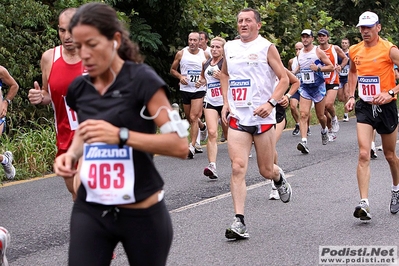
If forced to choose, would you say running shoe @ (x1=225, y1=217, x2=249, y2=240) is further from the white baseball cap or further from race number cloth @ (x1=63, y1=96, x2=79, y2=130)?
the white baseball cap

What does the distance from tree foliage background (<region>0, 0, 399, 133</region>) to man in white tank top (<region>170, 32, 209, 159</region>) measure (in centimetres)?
228

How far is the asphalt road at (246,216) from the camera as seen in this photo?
6.90 metres

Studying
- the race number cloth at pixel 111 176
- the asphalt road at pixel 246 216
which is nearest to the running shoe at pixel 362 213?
the asphalt road at pixel 246 216

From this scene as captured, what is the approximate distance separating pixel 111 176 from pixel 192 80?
10.6 metres

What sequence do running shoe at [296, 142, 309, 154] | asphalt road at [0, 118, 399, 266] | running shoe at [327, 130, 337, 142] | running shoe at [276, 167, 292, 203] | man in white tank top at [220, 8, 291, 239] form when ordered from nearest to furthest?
asphalt road at [0, 118, 399, 266], man in white tank top at [220, 8, 291, 239], running shoe at [276, 167, 292, 203], running shoe at [296, 142, 309, 154], running shoe at [327, 130, 337, 142]

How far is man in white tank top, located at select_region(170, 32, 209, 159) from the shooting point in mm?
14141

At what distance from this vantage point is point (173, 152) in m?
3.78

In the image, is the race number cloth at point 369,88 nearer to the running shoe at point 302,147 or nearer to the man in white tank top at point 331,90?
Result: the running shoe at point 302,147

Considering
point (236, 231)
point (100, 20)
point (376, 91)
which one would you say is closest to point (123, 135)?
point (100, 20)

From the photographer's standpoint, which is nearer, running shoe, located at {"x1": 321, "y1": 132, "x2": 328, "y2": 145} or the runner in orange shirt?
the runner in orange shirt

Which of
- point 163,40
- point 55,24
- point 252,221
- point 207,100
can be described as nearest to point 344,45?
point 163,40

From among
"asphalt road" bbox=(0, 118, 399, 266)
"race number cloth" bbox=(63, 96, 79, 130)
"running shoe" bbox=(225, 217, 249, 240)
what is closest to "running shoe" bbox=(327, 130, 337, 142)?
"asphalt road" bbox=(0, 118, 399, 266)

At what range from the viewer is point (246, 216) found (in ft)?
28.1

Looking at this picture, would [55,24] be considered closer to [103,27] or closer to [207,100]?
[207,100]
